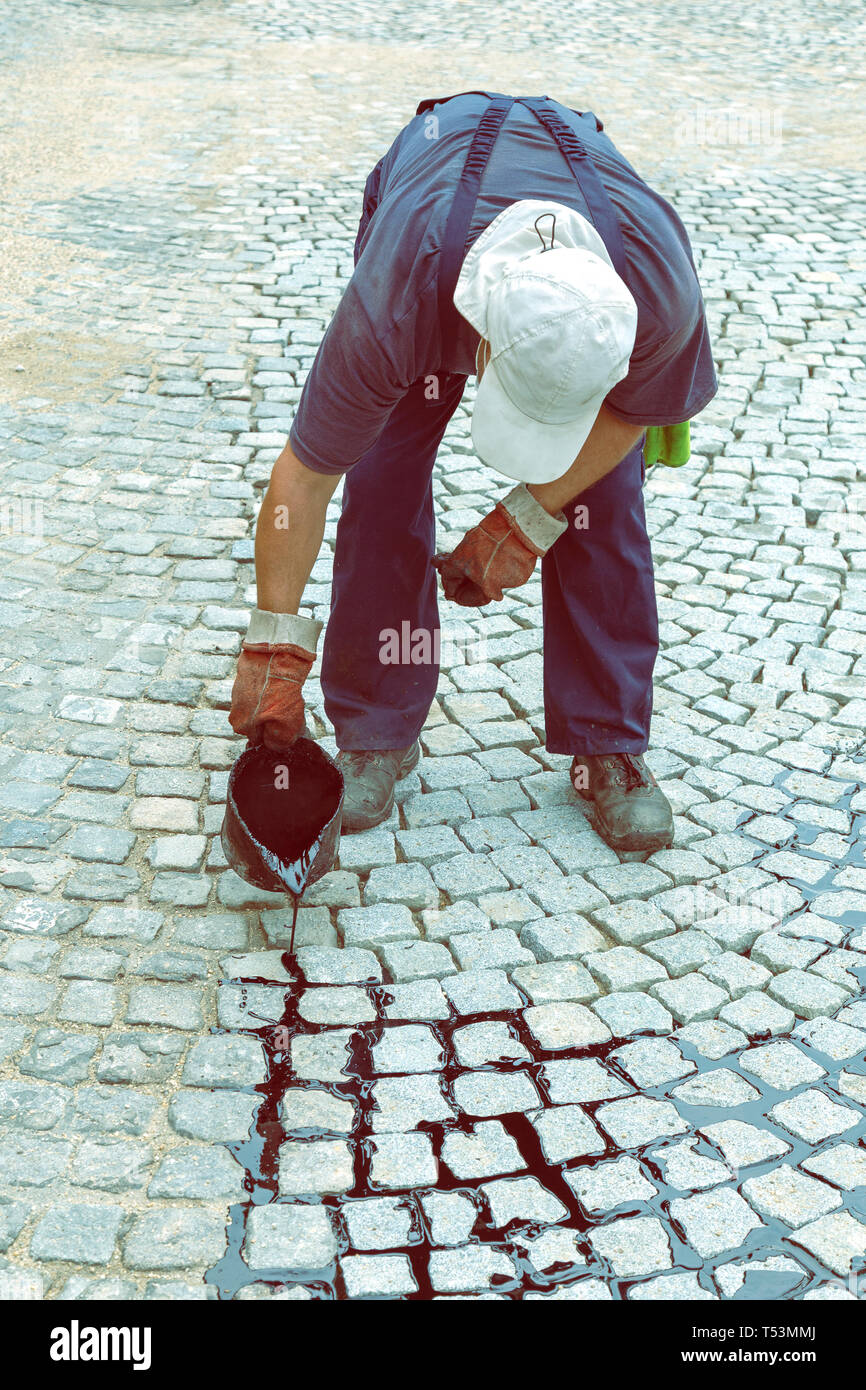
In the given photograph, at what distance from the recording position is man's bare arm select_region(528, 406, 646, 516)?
3.18m

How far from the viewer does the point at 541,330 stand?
259 centimetres

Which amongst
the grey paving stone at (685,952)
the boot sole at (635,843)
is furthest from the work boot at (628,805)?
the grey paving stone at (685,952)

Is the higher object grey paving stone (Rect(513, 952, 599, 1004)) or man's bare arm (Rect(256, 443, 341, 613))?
man's bare arm (Rect(256, 443, 341, 613))

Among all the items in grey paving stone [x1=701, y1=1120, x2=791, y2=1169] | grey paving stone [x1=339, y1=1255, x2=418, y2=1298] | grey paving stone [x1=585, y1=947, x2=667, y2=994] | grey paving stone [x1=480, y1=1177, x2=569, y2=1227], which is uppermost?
grey paving stone [x1=585, y1=947, x2=667, y2=994]

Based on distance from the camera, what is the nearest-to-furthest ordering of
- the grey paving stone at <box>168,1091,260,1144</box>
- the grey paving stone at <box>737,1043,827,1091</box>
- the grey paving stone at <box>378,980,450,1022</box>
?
1. the grey paving stone at <box>168,1091,260,1144</box>
2. the grey paving stone at <box>737,1043,827,1091</box>
3. the grey paving stone at <box>378,980,450,1022</box>

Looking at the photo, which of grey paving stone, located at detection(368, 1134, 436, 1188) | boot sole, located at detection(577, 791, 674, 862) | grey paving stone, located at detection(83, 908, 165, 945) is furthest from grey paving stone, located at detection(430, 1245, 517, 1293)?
boot sole, located at detection(577, 791, 674, 862)

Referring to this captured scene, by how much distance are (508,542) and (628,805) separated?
992mm

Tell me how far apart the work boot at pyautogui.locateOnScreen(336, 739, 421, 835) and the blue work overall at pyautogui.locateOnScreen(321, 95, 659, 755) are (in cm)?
4

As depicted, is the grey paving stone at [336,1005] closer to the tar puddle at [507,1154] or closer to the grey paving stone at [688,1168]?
the tar puddle at [507,1154]

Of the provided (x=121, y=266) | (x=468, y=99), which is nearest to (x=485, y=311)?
(x=468, y=99)

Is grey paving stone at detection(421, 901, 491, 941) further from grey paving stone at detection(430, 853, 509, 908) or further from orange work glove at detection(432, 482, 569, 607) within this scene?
orange work glove at detection(432, 482, 569, 607)

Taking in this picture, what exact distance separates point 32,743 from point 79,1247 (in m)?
1.77

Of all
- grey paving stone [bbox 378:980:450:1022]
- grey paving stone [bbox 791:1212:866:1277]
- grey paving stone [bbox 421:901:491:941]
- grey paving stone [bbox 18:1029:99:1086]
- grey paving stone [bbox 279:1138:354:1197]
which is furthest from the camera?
grey paving stone [bbox 421:901:491:941]

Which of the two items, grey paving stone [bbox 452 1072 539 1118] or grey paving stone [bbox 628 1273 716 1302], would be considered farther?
grey paving stone [bbox 452 1072 539 1118]
